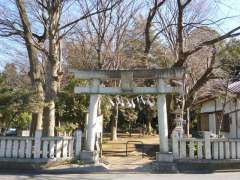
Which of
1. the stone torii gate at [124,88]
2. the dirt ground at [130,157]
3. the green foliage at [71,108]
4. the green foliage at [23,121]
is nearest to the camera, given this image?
the stone torii gate at [124,88]

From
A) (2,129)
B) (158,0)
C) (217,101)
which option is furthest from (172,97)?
(2,129)

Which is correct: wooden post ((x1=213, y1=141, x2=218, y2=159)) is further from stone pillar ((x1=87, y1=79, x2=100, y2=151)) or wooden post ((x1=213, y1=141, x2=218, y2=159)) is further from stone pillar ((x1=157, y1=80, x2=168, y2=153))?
stone pillar ((x1=87, y1=79, x2=100, y2=151))

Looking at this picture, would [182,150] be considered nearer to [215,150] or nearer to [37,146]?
[215,150]

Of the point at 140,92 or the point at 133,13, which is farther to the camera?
the point at 133,13

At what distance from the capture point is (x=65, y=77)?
27938mm

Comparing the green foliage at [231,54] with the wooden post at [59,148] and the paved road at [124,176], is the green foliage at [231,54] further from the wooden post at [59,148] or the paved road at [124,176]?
the wooden post at [59,148]

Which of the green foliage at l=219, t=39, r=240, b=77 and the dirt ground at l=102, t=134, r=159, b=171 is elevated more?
the green foliage at l=219, t=39, r=240, b=77

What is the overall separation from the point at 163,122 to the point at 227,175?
3100 mm

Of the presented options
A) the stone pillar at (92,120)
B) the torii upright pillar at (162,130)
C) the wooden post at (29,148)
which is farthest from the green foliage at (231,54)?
the wooden post at (29,148)

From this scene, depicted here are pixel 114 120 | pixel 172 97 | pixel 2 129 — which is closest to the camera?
pixel 2 129

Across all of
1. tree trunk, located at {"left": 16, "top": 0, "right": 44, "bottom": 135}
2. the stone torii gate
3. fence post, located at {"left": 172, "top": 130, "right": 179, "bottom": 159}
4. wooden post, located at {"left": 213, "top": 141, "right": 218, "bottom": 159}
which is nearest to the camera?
wooden post, located at {"left": 213, "top": 141, "right": 218, "bottom": 159}

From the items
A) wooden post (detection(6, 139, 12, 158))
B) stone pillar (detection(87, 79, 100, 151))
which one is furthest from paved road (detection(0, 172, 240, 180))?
stone pillar (detection(87, 79, 100, 151))

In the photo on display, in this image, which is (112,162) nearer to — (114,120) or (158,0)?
(158,0)

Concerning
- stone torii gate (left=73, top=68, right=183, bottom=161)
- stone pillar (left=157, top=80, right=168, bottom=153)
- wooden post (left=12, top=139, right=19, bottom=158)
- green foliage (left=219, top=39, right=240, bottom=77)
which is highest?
green foliage (left=219, top=39, right=240, bottom=77)
